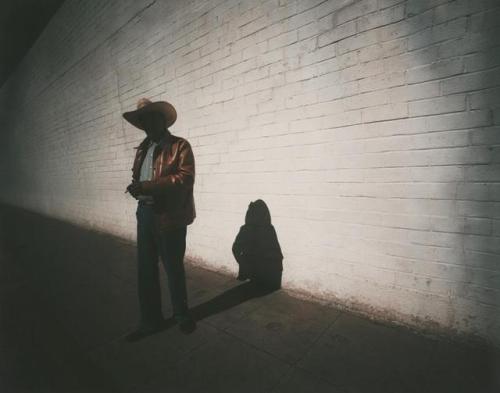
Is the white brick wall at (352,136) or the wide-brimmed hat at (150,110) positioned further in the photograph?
the wide-brimmed hat at (150,110)

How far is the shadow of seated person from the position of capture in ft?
11.1

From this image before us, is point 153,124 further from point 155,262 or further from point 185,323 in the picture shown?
point 185,323

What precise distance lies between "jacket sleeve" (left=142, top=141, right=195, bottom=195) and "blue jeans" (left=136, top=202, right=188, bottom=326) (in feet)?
0.84

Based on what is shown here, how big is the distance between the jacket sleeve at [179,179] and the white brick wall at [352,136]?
3.57 ft

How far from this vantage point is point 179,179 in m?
2.36

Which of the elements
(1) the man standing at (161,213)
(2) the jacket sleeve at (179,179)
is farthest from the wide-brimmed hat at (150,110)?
(2) the jacket sleeve at (179,179)

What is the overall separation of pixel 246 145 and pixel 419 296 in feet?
7.65

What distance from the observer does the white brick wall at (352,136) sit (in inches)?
82.7

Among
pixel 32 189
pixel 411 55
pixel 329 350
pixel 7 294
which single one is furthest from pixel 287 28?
pixel 32 189

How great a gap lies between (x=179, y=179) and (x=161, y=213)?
33cm

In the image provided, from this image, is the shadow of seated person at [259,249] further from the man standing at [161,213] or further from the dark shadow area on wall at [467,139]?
the dark shadow area on wall at [467,139]

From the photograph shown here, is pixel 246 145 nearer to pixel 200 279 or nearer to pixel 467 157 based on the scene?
pixel 200 279

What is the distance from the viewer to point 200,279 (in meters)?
3.85

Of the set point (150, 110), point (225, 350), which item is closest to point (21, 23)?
point (150, 110)
